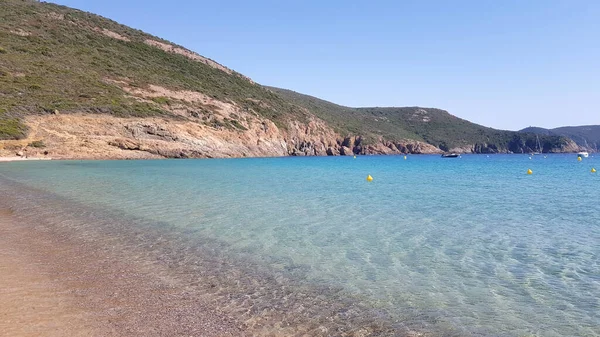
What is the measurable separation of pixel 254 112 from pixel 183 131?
2351 cm

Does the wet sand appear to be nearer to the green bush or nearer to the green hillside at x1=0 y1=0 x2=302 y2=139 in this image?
the green bush

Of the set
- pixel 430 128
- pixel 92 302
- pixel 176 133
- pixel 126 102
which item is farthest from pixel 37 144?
pixel 430 128

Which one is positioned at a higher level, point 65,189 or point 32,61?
point 32,61

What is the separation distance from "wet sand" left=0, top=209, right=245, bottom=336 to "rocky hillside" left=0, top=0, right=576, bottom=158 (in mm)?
49955

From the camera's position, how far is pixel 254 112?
86.8 m

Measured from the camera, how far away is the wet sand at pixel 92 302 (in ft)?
16.1

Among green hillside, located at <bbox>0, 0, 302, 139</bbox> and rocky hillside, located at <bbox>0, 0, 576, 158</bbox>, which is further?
green hillside, located at <bbox>0, 0, 302, 139</bbox>

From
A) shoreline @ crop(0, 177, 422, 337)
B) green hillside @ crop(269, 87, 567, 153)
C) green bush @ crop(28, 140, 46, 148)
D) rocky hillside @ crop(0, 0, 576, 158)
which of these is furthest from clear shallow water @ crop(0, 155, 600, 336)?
green hillside @ crop(269, 87, 567, 153)

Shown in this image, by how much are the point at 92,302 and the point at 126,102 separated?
64.0 m

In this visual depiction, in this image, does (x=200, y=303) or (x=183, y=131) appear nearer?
(x=200, y=303)

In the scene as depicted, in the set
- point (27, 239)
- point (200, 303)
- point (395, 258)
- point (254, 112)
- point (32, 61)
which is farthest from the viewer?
point (254, 112)

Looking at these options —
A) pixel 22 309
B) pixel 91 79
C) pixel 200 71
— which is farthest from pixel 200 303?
pixel 200 71

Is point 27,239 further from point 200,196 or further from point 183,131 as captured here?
point 183,131

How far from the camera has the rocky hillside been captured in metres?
54.5
